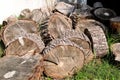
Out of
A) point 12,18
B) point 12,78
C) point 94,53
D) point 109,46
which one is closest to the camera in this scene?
point 12,78

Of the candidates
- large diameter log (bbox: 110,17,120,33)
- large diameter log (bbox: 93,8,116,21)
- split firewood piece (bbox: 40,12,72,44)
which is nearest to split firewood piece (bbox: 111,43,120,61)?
large diameter log (bbox: 110,17,120,33)

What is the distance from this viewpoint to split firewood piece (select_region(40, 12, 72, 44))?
610 centimetres

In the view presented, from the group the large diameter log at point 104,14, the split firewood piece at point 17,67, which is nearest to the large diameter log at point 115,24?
the large diameter log at point 104,14

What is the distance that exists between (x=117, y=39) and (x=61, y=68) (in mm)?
1654

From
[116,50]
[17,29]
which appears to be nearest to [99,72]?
[116,50]

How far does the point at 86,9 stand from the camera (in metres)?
7.27

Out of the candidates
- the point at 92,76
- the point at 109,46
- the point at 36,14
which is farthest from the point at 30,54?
the point at 36,14

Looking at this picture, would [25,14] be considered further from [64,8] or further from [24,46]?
[24,46]

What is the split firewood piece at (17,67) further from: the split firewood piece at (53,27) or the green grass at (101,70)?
the split firewood piece at (53,27)

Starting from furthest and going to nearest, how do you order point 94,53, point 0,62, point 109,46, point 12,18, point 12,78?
point 12,18 → point 109,46 → point 94,53 → point 0,62 → point 12,78

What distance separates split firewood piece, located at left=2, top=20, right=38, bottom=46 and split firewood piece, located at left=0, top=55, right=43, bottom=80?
45.9 inches

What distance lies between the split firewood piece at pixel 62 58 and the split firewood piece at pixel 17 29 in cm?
121

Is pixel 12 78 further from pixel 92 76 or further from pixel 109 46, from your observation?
pixel 109 46

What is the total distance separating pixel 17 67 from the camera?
478 centimetres
